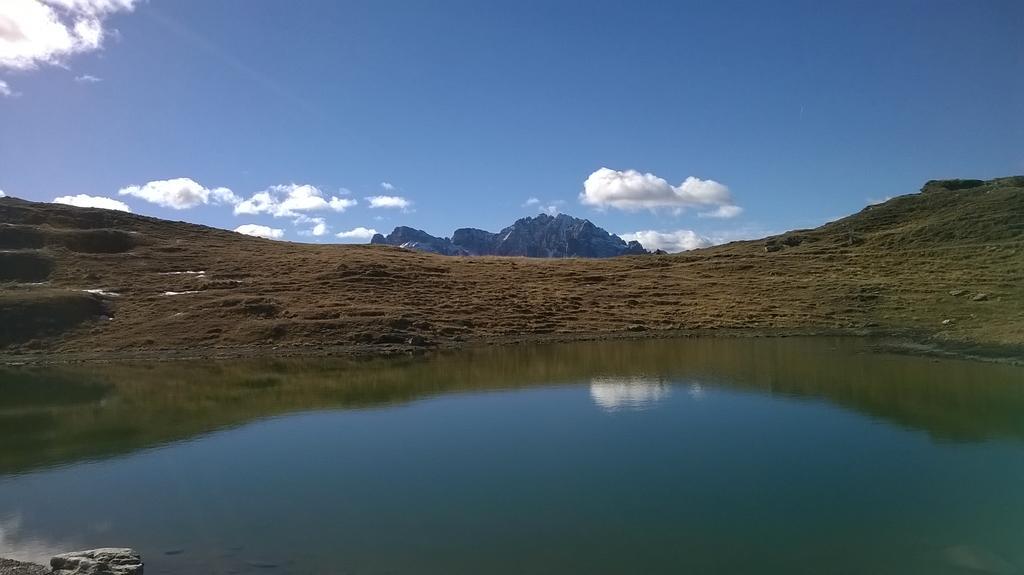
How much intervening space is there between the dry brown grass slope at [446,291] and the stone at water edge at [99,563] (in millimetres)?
48349

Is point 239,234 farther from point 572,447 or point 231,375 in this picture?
point 572,447

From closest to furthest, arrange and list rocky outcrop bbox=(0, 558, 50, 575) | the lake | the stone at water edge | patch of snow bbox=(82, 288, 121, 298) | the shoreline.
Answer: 1. the stone at water edge
2. rocky outcrop bbox=(0, 558, 50, 575)
3. the lake
4. the shoreline
5. patch of snow bbox=(82, 288, 121, 298)

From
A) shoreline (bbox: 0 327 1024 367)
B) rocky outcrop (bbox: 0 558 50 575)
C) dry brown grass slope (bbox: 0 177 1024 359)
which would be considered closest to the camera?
rocky outcrop (bbox: 0 558 50 575)

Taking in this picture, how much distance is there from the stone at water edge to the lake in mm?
731

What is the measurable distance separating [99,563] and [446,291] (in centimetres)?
7485

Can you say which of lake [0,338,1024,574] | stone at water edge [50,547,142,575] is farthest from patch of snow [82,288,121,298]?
stone at water edge [50,547,142,575]

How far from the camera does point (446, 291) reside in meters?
90.7

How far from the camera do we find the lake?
685 inches

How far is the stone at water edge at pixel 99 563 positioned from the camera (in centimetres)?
1592

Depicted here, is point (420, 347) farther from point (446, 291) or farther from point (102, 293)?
point (102, 293)

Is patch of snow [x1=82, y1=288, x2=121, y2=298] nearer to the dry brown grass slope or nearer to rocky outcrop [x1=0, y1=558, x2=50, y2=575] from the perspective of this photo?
the dry brown grass slope

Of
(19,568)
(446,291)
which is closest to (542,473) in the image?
(19,568)

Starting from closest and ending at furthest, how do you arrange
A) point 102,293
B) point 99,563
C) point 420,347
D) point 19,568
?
1. point 99,563
2. point 19,568
3. point 420,347
4. point 102,293

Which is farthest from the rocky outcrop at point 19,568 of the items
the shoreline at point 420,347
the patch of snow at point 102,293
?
the patch of snow at point 102,293
